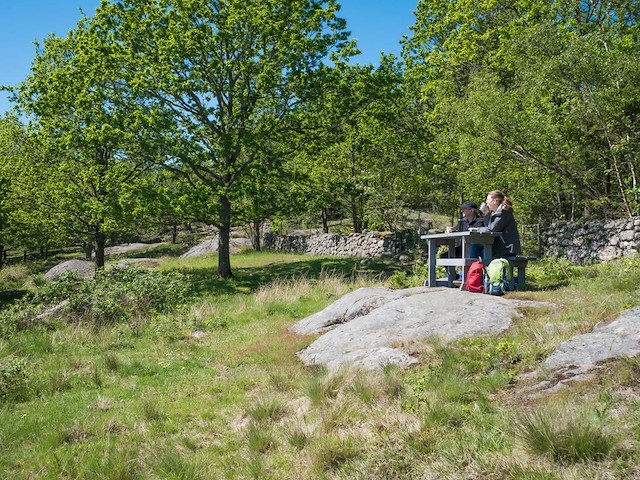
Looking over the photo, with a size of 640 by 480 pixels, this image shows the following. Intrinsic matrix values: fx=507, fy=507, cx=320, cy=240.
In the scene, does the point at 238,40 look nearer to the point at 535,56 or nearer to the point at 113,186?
the point at 113,186

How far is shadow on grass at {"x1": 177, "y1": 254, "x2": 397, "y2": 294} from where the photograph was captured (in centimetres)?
1873

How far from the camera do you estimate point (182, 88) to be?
18.5 meters

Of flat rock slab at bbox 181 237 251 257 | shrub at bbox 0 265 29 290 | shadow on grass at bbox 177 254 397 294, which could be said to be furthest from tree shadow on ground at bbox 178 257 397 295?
flat rock slab at bbox 181 237 251 257

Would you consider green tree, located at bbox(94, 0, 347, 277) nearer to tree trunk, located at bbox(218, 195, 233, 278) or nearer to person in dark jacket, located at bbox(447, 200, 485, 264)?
tree trunk, located at bbox(218, 195, 233, 278)

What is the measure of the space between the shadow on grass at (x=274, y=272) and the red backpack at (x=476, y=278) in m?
8.58

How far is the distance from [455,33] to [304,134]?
29.0 feet

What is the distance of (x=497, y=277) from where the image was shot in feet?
27.4

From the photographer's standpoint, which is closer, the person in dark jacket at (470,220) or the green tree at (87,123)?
the person in dark jacket at (470,220)

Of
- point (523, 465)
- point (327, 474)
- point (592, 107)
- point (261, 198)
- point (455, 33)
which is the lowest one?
point (327, 474)

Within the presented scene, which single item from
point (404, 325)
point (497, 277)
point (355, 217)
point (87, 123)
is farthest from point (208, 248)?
point (404, 325)

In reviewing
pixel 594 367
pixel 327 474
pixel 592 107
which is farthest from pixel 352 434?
pixel 592 107

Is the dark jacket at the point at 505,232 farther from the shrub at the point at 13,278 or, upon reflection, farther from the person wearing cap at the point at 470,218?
the shrub at the point at 13,278

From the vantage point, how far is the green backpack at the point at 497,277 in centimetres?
832

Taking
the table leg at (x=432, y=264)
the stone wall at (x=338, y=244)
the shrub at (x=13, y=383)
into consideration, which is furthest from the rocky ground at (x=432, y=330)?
the stone wall at (x=338, y=244)
